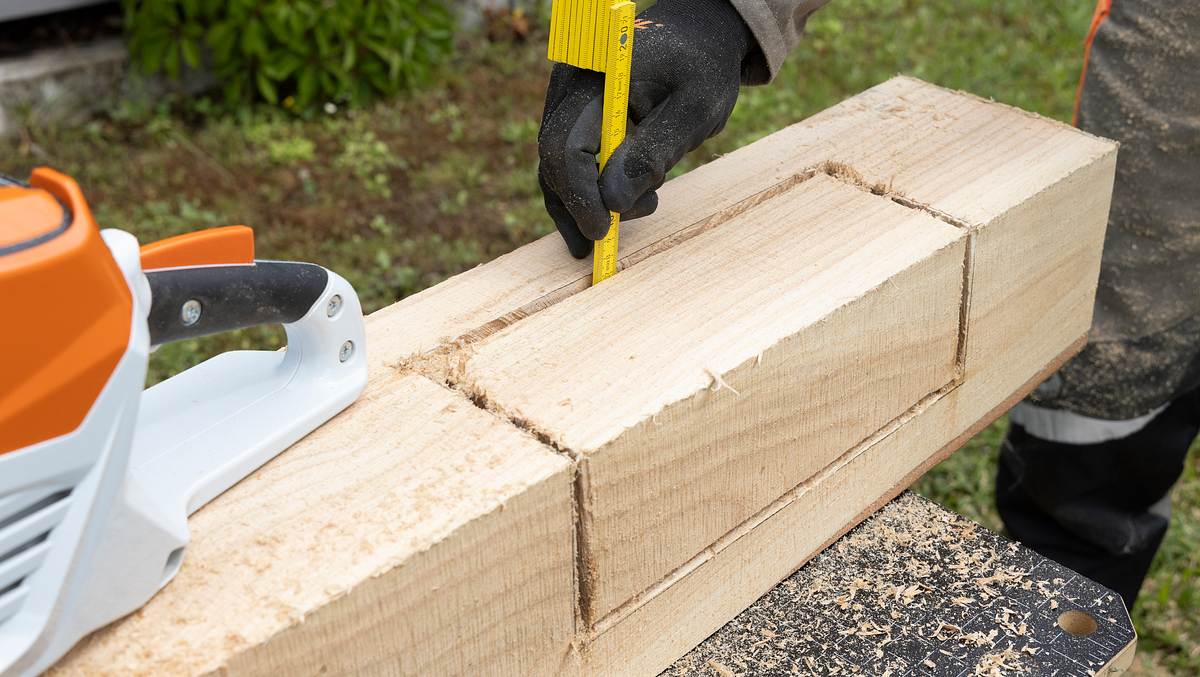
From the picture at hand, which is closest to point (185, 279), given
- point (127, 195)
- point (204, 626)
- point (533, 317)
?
point (204, 626)

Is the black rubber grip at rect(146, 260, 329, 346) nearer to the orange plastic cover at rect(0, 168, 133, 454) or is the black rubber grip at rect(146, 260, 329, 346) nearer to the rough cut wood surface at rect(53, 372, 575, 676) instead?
the orange plastic cover at rect(0, 168, 133, 454)

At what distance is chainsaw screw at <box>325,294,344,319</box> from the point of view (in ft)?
4.50

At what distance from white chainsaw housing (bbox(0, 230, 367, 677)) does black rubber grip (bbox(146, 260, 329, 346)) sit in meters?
0.03

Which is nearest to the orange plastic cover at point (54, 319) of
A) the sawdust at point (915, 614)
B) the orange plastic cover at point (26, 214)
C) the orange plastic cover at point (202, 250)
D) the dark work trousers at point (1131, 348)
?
the orange plastic cover at point (26, 214)

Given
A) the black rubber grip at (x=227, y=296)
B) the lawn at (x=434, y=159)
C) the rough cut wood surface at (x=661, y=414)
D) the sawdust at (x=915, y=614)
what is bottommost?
the lawn at (x=434, y=159)

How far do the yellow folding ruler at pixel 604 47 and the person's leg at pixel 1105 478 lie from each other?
1.54m

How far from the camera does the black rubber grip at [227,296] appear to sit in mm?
1136

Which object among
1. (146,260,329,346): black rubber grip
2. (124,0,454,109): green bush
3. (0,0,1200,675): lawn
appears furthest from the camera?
(124,0,454,109): green bush

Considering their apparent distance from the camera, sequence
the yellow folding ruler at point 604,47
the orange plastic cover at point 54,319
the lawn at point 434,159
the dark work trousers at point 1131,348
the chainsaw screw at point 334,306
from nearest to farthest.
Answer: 1. the orange plastic cover at point 54,319
2. the chainsaw screw at point 334,306
3. the yellow folding ruler at point 604,47
4. the dark work trousers at point 1131,348
5. the lawn at point 434,159

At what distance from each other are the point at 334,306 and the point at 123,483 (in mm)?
385

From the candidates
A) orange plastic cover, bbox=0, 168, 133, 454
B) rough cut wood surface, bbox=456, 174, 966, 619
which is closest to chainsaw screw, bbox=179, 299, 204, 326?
orange plastic cover, bbox=0, 168, 133, 454

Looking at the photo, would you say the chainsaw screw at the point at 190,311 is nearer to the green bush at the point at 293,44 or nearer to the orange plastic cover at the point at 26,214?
the orange plastic cover at the point at 26,214

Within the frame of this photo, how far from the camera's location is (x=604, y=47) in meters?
1.59

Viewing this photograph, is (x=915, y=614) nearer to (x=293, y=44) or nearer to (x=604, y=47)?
(x=604, y=47)
